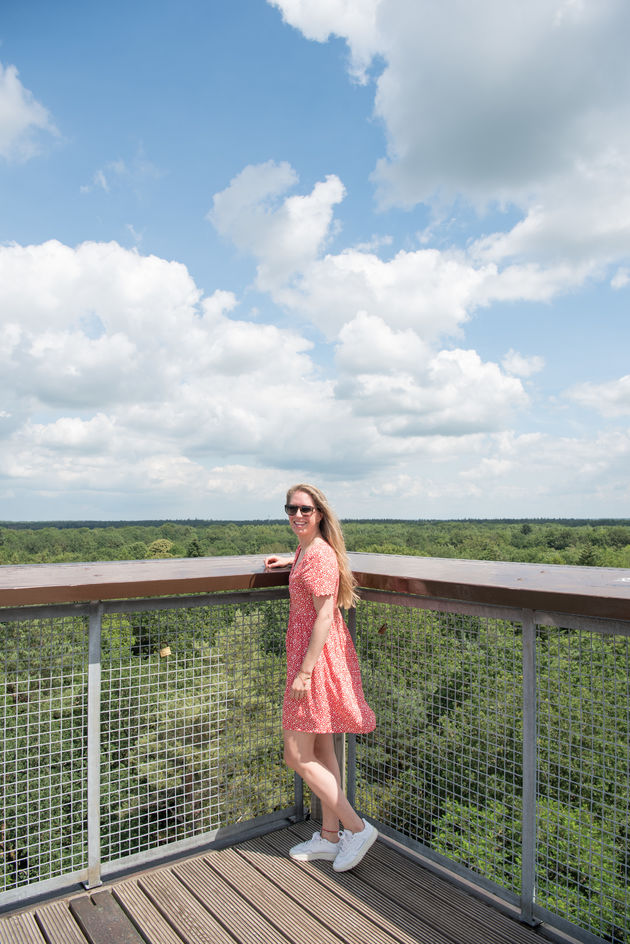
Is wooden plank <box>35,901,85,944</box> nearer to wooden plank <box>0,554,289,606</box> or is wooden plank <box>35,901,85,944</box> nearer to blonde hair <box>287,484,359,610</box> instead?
wooden plank <box>0,554,289,606</box>

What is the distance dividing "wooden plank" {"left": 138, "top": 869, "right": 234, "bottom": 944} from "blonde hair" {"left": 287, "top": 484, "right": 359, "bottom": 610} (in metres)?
1.22

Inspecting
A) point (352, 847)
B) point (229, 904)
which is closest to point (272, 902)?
point (229, 904)

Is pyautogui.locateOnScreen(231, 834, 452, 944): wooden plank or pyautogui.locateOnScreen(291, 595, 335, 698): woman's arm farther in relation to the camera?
pyautogui.locateOnScreen(291, 595, 335, 698): woman's arm

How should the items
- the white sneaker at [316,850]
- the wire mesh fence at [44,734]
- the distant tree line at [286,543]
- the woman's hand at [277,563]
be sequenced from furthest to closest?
the distant tree line at [286,543]
the woman's hand at [277,563]
the white sneaker at [316,850]
the wire mesh fence at [44,734]

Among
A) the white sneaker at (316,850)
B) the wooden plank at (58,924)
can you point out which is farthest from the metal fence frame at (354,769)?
the white sneaker at (316,850)

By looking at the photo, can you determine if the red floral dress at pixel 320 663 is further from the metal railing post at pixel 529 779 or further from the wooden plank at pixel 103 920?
the wooden plank at pixel 103 920

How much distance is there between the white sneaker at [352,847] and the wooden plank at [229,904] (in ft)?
1.29

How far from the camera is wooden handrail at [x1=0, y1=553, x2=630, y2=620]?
6.26 feet

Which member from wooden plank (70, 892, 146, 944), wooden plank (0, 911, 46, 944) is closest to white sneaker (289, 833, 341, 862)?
wooden plank (70, 892, 146, 944)

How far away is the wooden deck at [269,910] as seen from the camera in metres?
2.08

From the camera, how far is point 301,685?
7.59ft

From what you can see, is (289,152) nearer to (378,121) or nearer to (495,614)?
(378,121)

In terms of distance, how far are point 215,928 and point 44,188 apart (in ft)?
98.6

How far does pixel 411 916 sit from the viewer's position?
219cm
